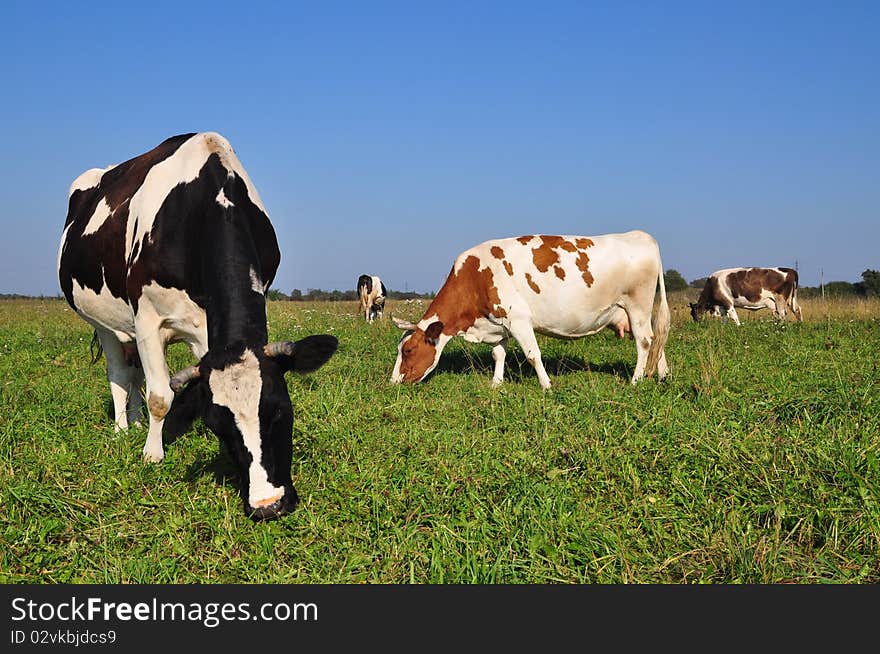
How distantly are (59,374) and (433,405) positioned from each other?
543cm

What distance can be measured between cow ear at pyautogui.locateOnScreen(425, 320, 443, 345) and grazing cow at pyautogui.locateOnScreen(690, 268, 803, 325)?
16.8 metres

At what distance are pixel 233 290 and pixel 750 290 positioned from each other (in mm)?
24121

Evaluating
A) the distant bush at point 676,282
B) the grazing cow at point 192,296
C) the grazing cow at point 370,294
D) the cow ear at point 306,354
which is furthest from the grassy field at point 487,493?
the distant bush at point 676,282

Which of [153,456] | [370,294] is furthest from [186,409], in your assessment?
[370,294]

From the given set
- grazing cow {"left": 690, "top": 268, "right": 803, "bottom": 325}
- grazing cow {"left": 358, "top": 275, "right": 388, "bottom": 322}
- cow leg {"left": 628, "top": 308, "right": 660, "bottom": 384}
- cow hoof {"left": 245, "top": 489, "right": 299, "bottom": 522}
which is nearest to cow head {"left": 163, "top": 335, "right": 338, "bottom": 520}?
cow hoof {"left": 245, "top": 489, "right": 299, "bottom": 522}

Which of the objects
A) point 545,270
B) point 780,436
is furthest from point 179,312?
point 545,270

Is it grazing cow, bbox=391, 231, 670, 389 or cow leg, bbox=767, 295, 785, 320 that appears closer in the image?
grazing cow, bbox=391, 231, 670, 389

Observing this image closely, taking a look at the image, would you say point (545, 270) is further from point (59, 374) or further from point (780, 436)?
point (59, 374)

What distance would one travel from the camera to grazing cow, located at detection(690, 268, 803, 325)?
25.0 meters

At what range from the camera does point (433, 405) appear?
732cm

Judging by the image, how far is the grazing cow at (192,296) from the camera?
4.44m

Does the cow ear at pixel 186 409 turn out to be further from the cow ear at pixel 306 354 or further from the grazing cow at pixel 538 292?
the grazing cow at pixel 538 292

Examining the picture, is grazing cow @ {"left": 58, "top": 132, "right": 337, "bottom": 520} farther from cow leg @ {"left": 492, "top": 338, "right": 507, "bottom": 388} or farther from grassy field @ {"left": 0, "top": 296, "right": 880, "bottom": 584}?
cow leg @ {"left": 492, "top": 338, "right": 507, "bottom": 388}

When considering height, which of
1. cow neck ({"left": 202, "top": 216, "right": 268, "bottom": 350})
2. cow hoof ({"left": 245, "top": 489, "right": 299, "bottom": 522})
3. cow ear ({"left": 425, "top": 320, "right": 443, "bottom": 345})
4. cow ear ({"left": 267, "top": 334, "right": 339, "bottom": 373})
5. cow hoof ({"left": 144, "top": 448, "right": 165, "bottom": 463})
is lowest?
cow hoof ({"left": 245, "top": 489, "right": 299, "bottom": 522})
